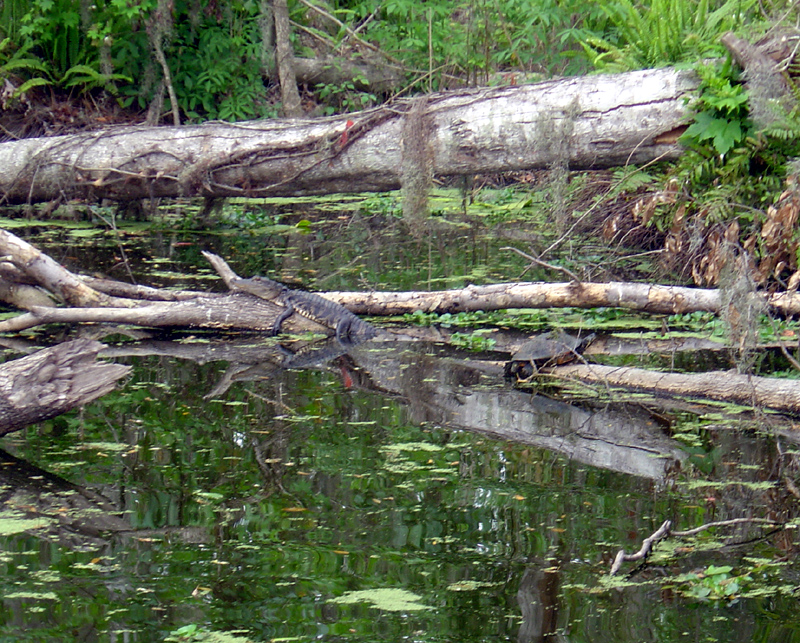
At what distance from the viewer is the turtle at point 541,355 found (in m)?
4.80

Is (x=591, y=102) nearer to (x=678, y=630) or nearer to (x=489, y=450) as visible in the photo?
(x=489, y=450)

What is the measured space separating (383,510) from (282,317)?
268cm

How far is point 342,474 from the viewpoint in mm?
3625

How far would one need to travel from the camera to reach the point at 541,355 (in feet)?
15.8

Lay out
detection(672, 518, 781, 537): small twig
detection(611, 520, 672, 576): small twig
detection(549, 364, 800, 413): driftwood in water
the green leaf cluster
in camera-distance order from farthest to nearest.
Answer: the green leaf cluster, detection(549, 364, 800, 413): driftwood in water, detection(672, 518, 781, 537): small twig, detection(611, 520, 672, 576): small twig

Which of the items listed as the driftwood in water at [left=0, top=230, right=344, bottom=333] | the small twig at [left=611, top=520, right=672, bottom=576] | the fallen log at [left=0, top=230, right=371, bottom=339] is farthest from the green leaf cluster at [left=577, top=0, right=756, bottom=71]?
the small twig at [left=611, top=520, right=672, bottom=576]

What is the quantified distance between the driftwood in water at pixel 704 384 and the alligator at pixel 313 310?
1.42 metres

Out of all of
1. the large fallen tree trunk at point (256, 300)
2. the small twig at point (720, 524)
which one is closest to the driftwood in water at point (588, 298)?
the large fallen tree trunk at point (256, 300)

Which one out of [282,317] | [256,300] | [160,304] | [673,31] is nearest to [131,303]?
[160,304]

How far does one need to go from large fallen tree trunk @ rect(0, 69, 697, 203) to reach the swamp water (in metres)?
2.60

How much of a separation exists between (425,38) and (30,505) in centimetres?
1022

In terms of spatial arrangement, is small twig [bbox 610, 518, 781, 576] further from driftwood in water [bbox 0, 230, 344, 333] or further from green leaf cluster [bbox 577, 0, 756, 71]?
green leaf cluster [bbox 577, 0, 756, 71]

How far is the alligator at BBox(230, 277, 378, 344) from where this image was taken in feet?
18.9

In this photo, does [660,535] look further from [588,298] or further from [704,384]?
[588,298]
